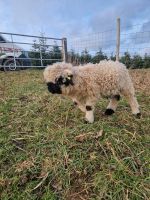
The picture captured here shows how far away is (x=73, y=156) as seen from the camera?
10.1ft

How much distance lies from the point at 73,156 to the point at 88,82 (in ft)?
3.72

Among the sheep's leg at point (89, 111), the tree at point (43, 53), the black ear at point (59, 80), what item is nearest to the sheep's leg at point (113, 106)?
the sheep's leg at point (89, 111)

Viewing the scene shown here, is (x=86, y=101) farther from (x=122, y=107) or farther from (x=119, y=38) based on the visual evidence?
(x=119, y=38)

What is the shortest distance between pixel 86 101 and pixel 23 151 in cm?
113

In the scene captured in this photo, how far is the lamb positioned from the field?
33 cm

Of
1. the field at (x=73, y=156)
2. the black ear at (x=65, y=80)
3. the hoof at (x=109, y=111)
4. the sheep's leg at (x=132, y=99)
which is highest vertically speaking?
the black ear at (x=65, y=80)

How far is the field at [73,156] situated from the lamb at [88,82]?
33 centimetres

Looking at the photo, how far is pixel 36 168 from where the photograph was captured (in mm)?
3000

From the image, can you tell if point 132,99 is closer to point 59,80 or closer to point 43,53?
point 59,80

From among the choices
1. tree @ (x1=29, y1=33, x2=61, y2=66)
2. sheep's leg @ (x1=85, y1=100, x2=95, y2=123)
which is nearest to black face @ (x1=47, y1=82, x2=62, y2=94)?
sheep's leg @ (x1=85, y1=100, x2=95, y2=123)

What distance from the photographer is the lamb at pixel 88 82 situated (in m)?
3.61

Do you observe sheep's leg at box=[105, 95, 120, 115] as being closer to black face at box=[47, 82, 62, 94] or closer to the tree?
black face at box=[47, 82, 62, 94]

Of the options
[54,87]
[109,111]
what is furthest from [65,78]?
[109,111]

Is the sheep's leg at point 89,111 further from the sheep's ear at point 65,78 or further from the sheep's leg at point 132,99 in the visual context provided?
the sheep's leg at point 132,99
